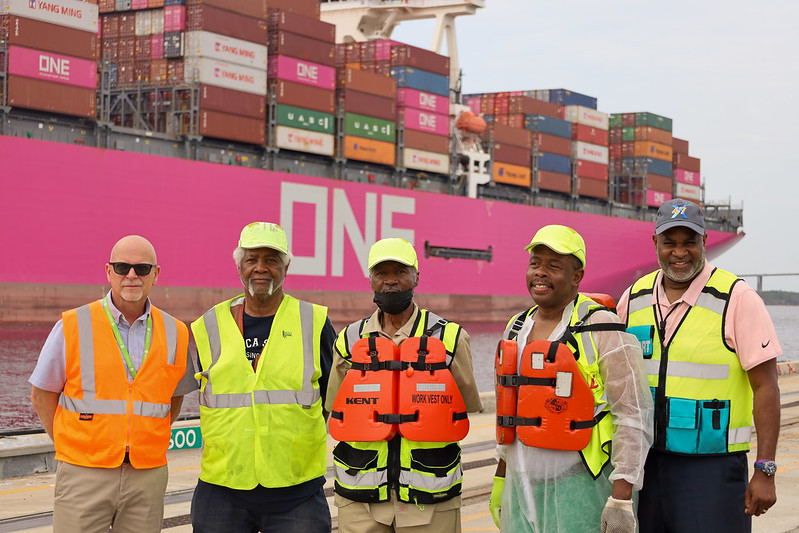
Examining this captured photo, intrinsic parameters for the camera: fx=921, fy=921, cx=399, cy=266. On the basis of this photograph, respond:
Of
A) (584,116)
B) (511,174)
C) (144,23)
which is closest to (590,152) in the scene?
(584,116)

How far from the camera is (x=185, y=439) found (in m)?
7.73

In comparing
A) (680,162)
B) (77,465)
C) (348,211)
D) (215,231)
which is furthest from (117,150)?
(680,162)

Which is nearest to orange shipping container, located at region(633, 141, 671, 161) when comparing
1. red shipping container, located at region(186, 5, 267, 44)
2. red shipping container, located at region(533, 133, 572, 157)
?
red shipping container, located at region(533, 133, 572, 157)

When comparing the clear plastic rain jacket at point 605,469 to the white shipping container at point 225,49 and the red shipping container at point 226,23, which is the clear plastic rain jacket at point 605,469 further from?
the red shipping container at point 226,23

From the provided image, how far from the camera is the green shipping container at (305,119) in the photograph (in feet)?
96.2

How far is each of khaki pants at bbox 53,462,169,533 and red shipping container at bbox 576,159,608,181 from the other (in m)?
Result: 39.3

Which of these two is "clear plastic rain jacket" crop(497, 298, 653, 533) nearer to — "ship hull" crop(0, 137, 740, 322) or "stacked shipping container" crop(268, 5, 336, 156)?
"ship hull" crop(0, 137, 740, 322)

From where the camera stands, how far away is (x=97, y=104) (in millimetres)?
25891

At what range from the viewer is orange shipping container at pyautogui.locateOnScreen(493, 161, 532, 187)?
38.1 meters

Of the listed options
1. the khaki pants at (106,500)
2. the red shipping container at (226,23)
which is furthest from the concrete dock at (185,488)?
the red shipping container at (226,23)

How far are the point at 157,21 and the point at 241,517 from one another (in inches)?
1051

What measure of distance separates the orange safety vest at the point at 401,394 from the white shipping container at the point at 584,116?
39203 millimetres

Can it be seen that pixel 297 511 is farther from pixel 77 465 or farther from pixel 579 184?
pixel 579 184

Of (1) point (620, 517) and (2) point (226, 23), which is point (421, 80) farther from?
(1) point (620, 517)
